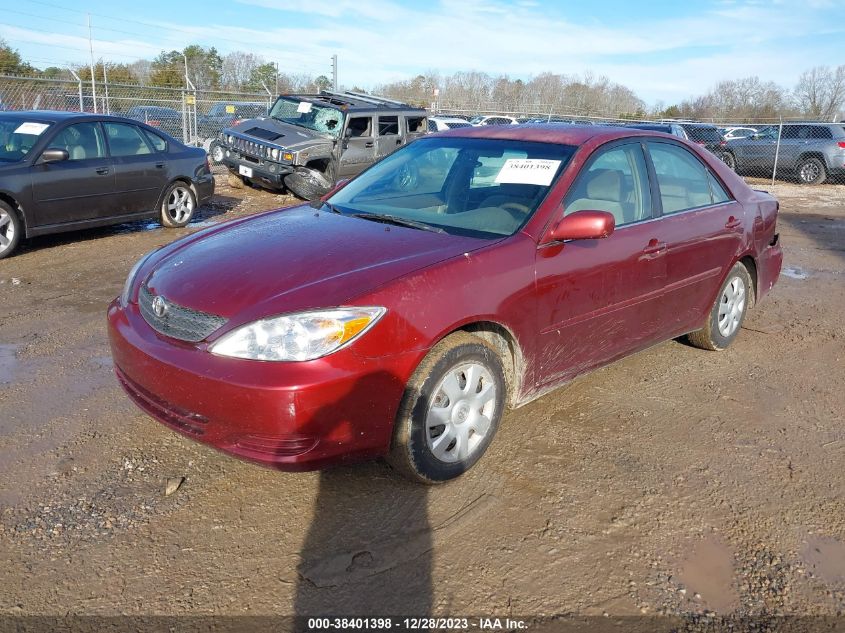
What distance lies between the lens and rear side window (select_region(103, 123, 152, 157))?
8.41 meters

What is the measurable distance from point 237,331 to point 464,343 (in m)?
0.96

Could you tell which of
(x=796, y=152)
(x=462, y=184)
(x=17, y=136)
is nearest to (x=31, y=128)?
(x=17, y=136)

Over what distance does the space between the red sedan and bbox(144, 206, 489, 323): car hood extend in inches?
0.4

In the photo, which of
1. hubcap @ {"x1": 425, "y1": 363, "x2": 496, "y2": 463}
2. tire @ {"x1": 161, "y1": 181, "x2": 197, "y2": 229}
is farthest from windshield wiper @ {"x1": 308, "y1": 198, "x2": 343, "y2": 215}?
tire @ {"x1": 161, "y1": 181, "x2": 197, "y2": 229}

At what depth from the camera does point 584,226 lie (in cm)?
338

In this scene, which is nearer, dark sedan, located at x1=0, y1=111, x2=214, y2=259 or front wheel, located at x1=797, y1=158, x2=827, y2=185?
dark sedan, located at x1=0, y1=111, x2=214, y2=259

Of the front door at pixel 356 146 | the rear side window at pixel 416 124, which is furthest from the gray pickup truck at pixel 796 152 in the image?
the front door at pixel 356 146

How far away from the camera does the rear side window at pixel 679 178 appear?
4.32m

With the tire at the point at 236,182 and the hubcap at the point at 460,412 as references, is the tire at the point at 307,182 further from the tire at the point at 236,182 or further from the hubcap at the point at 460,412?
the hubcap at the point at 460,412

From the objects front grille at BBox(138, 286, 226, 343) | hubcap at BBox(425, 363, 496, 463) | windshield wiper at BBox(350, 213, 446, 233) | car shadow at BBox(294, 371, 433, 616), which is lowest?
car shadow at BBox(294, 371, 433, 616)

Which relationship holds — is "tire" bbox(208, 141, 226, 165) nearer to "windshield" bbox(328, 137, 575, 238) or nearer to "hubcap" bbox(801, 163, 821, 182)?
"windshield" bbox(328, 137, 575, 238)

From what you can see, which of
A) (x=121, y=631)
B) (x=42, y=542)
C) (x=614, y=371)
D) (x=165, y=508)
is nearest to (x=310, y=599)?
(x=121, y=631)

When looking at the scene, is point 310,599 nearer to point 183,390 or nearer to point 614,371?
point 183,390

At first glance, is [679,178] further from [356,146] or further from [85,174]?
[356,146]
